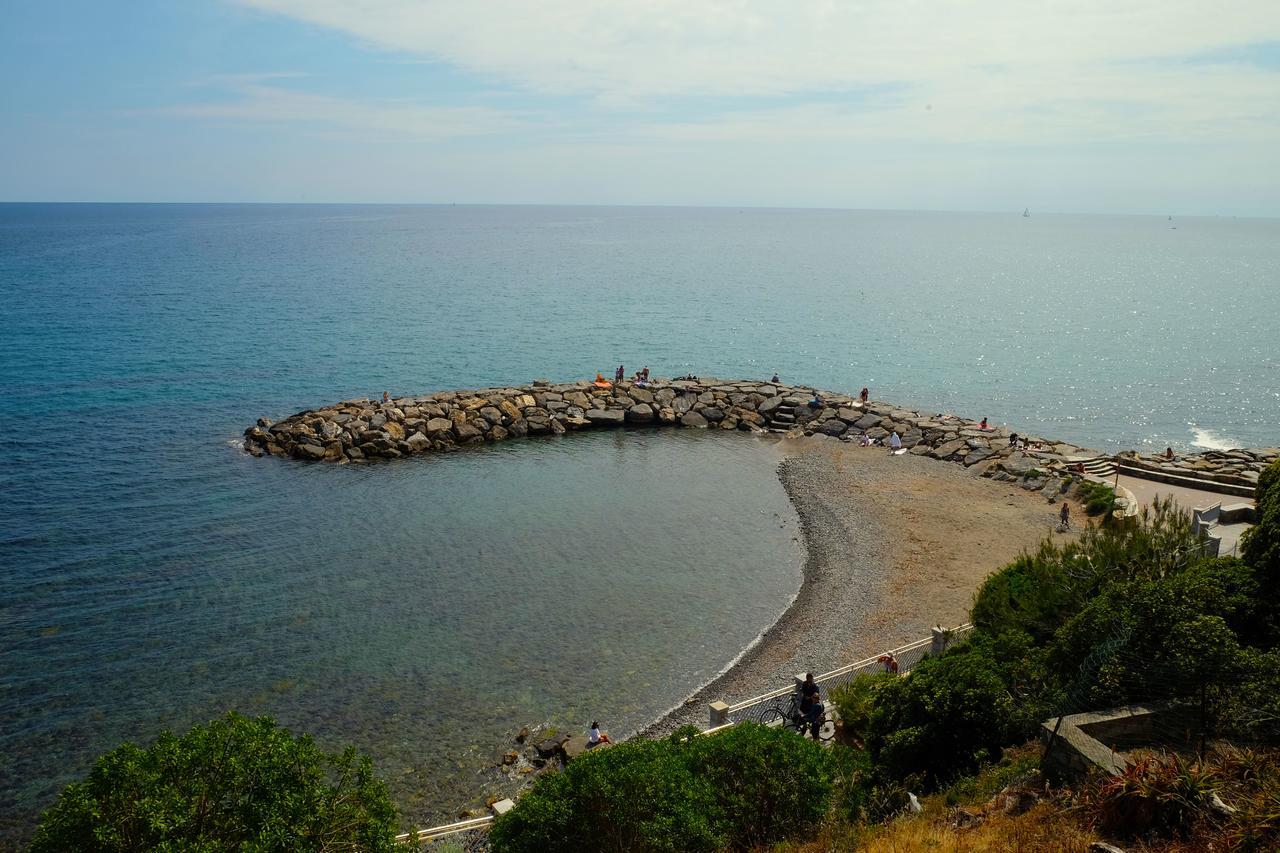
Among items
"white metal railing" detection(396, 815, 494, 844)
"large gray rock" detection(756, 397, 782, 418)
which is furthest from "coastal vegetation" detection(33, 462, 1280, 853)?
"large gray rock" detection(756, 397, 782, 418)

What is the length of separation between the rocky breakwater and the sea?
181cm

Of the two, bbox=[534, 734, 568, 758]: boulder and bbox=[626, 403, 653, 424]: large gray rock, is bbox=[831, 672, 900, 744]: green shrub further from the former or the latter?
bbox=[626, 403, 653, 424]: large gray rock

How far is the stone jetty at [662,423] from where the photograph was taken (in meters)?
37.6

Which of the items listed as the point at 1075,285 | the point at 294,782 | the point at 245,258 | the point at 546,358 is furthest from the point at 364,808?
the point at 245,258

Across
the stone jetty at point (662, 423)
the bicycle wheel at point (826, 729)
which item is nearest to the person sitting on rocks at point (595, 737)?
the bicycle wheel at point (826, 729)

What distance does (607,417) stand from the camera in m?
46.7

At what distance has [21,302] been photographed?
8694cm

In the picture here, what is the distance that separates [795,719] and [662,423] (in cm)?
3128

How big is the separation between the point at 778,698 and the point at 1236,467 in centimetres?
2899

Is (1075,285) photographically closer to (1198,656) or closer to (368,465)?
(368,465)

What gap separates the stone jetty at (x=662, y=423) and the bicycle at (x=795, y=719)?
22.1 m

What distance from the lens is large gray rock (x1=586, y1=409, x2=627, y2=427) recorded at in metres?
46.6

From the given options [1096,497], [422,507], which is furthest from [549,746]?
[1096,497]

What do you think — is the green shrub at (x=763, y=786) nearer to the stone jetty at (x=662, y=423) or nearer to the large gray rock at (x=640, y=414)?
the stone jetty at (x=662, y=423)
